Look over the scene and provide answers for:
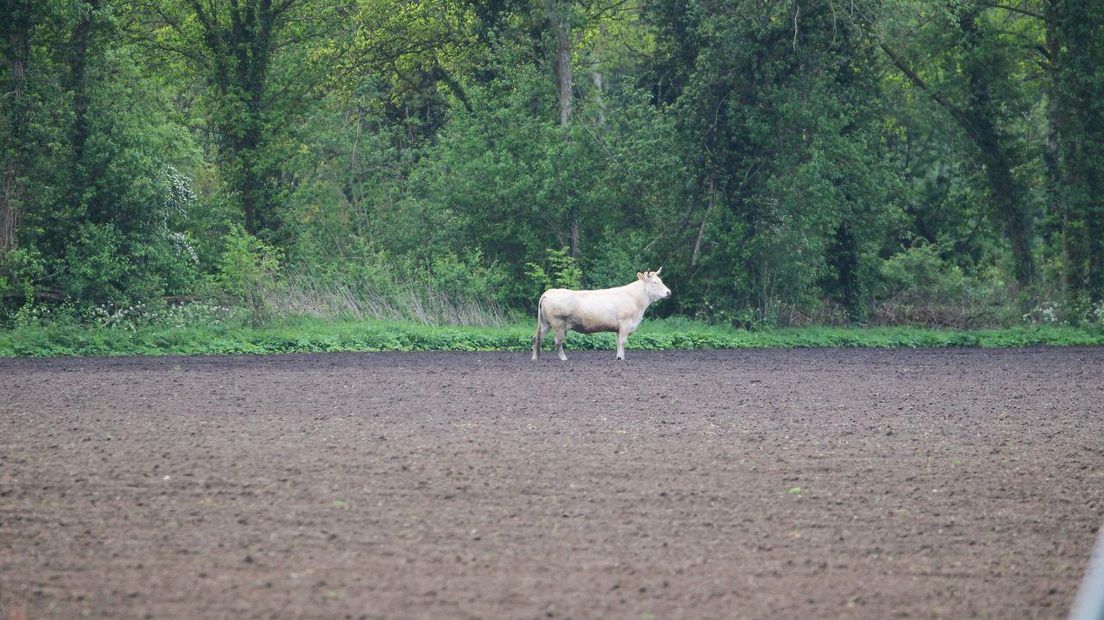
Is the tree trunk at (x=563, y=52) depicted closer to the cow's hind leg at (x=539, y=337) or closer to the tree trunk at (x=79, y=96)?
the cow's hind leg at (x=539, y=337)

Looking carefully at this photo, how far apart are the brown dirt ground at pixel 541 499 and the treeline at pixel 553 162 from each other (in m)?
9.91

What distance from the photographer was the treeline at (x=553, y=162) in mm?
27922

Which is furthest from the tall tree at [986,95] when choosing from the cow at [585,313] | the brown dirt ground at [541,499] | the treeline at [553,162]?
the brown dirt ground at [541,499]

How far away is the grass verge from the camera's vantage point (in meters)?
24.4

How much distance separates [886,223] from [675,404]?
58.4 ft

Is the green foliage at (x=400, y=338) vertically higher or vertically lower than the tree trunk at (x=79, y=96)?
lower

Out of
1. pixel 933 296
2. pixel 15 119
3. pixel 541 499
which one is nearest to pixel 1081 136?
pixel 933 296

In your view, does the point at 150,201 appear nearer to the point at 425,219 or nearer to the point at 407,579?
the point at 425,219

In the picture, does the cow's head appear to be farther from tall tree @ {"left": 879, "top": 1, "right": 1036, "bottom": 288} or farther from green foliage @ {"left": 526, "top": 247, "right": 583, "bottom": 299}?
tall tree @ {"left": 879, "top": 1, "right": 1036, "bottom": 288}

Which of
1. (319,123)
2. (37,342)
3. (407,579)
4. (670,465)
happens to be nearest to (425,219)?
(319,123)

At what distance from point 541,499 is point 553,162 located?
77.5 feet

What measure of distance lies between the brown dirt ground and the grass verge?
5429 mm

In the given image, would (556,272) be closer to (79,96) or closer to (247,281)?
(247,281)

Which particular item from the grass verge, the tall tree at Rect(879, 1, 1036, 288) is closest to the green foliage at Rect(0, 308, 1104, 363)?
the grass verge
